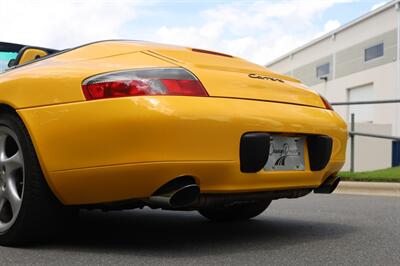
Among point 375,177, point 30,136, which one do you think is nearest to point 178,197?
point 30,136

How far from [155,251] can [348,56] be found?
31.2 metres

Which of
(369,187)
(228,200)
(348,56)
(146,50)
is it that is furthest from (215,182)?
(348,56)

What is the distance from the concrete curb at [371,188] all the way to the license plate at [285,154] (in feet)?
13.8

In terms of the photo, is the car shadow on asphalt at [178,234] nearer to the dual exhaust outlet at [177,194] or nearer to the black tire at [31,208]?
the black tire at [31,208]

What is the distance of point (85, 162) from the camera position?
2801 mm

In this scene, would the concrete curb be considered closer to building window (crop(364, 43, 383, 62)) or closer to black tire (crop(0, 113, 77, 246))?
black tire (crop(0, 113, 77, 246))

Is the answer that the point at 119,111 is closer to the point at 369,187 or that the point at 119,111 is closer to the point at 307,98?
the point at 307,98

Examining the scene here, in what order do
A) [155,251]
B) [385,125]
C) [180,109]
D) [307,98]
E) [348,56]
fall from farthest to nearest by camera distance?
[348,56] → [385,125] → [307,98] → [155,251] → [180,109]

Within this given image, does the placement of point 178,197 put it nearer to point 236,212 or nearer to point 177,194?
point 177,194

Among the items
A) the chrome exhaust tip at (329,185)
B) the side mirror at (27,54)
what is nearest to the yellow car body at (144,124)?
the chrome exhaust tip at (329,185)

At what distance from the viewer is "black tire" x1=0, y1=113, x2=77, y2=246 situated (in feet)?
9.57

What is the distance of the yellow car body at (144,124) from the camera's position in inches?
105

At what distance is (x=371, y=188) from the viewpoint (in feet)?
23.5

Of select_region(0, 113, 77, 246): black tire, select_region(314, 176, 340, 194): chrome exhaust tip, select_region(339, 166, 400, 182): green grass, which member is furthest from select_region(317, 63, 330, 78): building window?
select_region(0, 113, 77, 246): black tire
